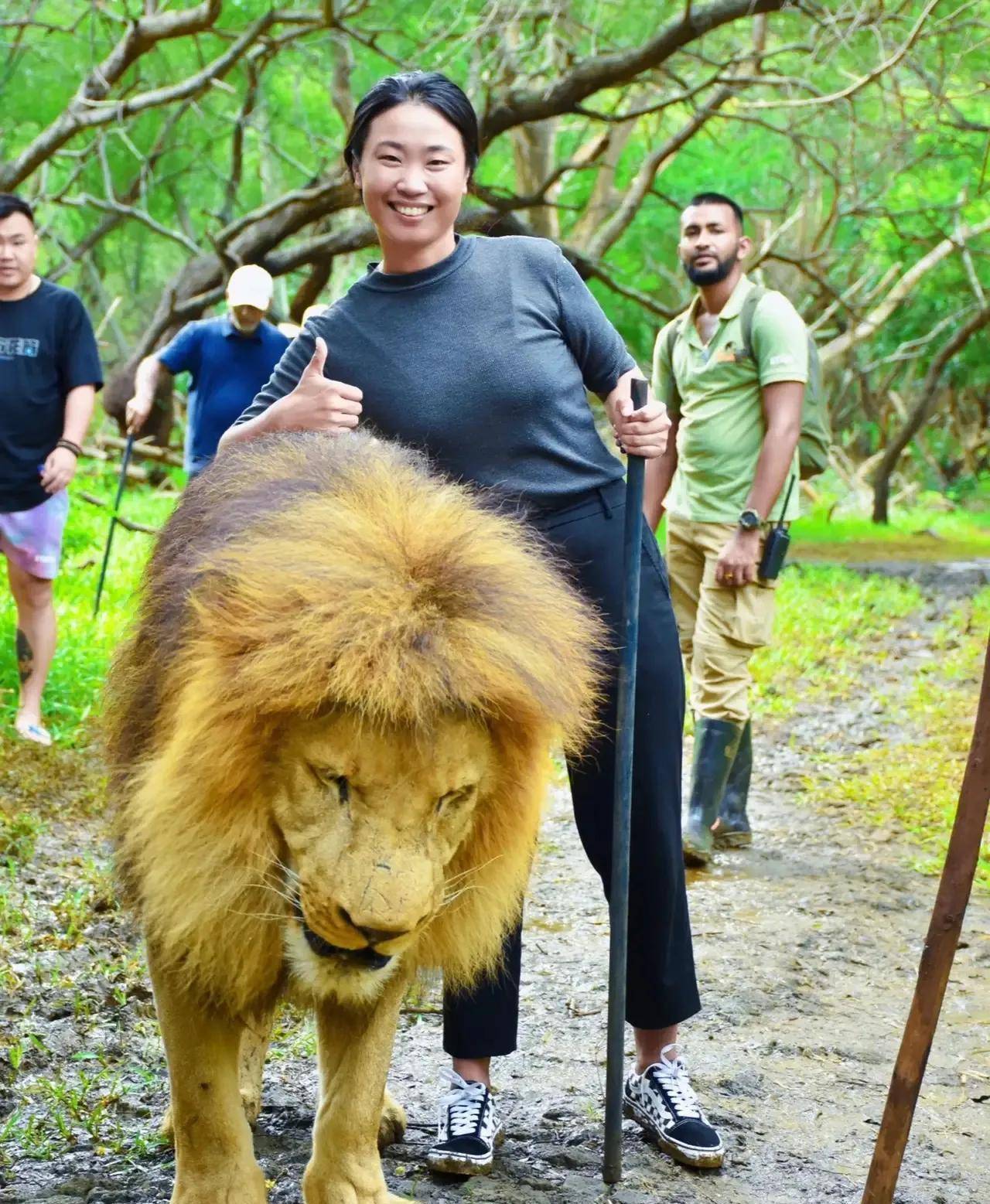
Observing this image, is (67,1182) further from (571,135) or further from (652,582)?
(571,135)

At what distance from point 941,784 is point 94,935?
3.95 m

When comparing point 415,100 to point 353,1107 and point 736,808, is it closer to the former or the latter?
point 353,1107

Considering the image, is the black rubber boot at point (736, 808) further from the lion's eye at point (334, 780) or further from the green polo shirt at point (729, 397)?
the lion's eye at point (334, 780)

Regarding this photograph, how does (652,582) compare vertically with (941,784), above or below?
above

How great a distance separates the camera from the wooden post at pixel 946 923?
2.25 m

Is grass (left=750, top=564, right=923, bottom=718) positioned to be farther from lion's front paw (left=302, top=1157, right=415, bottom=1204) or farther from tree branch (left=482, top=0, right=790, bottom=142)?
lion's front paw (left=302, top=1157, right=415, bottom=1204)

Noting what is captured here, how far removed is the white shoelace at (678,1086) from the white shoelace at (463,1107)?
0.41 meters

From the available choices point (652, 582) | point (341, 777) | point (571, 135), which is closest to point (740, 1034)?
point (652, 582)

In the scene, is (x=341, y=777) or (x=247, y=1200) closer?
(x=341, y=777)

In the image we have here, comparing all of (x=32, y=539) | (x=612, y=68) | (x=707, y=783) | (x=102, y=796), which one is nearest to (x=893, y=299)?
(x=612, y=68)

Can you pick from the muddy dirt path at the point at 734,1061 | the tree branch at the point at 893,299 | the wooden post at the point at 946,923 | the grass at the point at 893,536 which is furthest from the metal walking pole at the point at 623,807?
the tree branch at the point at 893,299

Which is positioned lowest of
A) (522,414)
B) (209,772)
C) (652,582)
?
(209,772)

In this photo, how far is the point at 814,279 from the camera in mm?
12945

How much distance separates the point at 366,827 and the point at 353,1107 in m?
0.77
